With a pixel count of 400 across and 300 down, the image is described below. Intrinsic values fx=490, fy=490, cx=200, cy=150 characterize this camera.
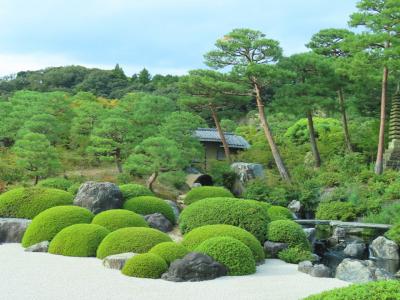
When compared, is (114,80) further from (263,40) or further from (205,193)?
(205,193)

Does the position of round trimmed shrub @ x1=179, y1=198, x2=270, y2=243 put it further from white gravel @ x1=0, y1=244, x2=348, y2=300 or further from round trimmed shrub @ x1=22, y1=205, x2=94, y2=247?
round trimmed shrub @ x1=22, y1=205, x2=94, y2=247

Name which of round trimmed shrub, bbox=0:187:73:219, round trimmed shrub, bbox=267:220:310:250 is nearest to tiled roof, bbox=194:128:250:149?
round trimmed shrub, bbox=0:187:73:219

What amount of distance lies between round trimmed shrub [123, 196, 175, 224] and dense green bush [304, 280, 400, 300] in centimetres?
898

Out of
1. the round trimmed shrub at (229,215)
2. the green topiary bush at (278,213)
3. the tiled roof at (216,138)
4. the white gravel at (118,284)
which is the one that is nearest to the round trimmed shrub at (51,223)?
the white gravel at (118,284)

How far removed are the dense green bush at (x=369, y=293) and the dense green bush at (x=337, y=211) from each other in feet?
38.9

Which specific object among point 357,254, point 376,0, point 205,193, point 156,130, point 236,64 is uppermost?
point 376,0

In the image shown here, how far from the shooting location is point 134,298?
6.72m

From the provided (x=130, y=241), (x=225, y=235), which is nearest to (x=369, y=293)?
(x=225, y=235)

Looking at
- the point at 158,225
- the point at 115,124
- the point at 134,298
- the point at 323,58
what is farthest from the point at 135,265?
the point at 323,58

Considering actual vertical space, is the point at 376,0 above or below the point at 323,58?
above

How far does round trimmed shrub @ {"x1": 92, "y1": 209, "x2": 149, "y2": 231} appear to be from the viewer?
36.2 feet

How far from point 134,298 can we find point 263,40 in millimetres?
14815

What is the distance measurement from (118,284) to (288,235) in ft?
15.7

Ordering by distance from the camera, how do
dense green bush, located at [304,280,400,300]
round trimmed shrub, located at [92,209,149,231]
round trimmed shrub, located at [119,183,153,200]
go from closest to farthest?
dense green bush, located at [304,280,400,300]
round trimmed shrub, located at [92,209,149,231]
round trimmed shrub, located at [119,183,153,200]
